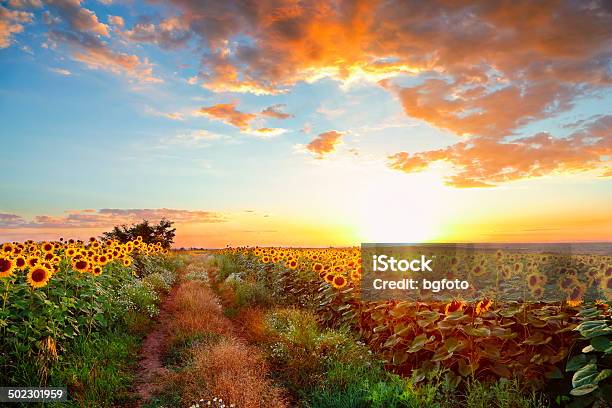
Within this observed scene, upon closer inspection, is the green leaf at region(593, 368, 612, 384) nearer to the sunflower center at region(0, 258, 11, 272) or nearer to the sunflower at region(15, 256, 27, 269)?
the sunflower center at region(0, 258, 11, 272)

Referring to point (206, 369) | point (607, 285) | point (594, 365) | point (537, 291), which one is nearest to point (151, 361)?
point (206, 369)

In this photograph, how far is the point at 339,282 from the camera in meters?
9.76

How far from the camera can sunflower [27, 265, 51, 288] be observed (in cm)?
738

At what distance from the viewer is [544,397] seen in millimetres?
5234

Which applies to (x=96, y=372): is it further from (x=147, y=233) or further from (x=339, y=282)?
(x=147, y=233)

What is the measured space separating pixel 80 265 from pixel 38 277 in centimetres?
158

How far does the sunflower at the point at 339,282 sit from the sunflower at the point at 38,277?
18.1ft

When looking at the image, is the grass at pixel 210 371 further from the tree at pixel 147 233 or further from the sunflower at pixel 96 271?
the tree at pixel 147 233

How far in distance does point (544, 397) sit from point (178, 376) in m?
5.11

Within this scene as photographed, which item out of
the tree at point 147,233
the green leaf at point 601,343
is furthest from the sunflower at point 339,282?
the tree at point 147,233

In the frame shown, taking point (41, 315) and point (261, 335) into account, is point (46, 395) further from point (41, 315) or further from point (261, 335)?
point (261, 335)

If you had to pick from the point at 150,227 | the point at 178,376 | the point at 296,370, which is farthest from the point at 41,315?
the point at 150,227

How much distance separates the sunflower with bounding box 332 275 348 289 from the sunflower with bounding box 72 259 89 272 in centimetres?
521

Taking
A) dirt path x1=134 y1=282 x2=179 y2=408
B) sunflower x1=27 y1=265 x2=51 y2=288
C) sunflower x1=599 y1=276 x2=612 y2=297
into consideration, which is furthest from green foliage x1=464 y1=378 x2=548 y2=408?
sunflower x1=27 y1=265 x2=51 y2=288
